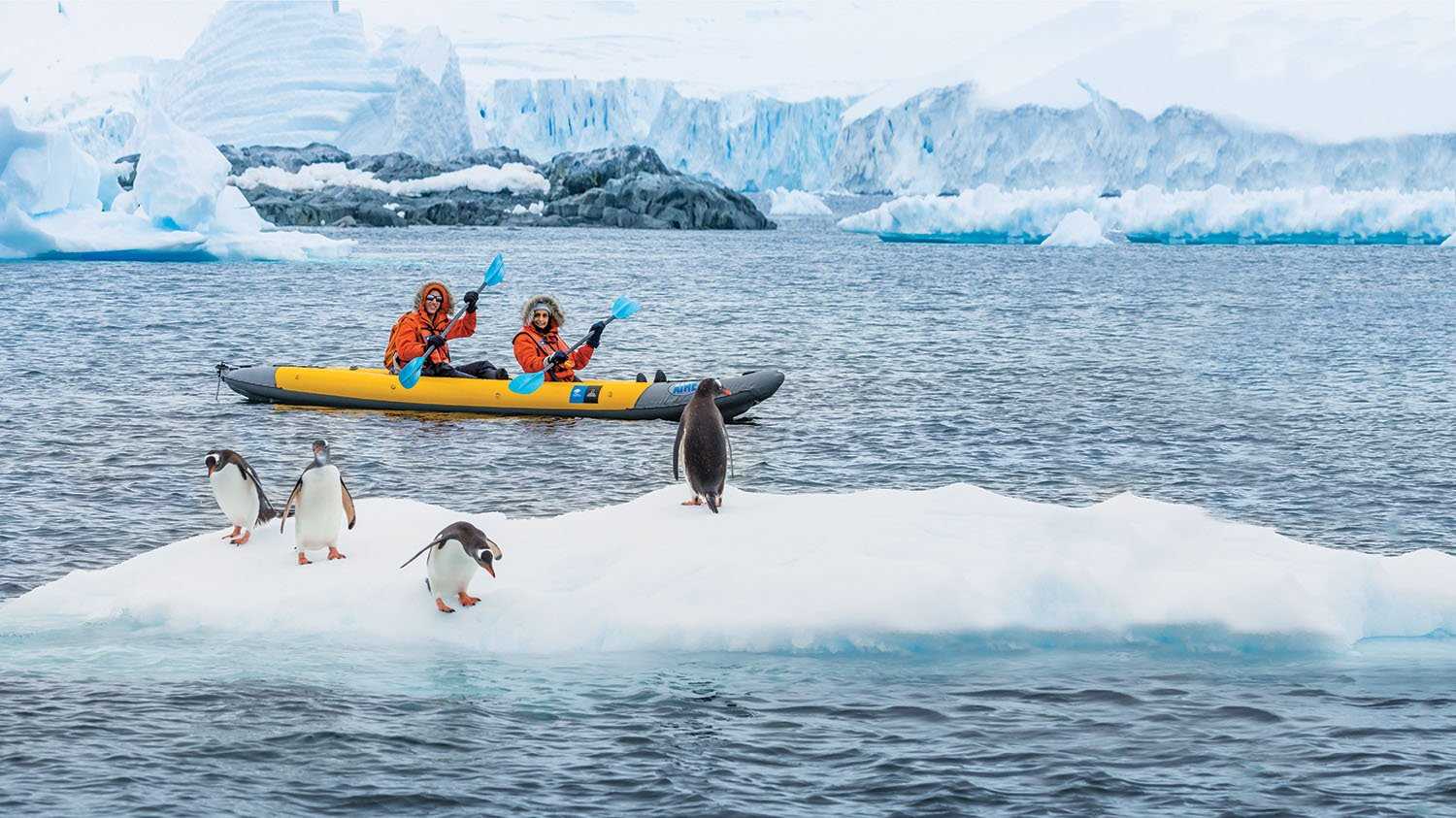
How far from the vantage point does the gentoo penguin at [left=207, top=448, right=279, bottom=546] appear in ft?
33.4

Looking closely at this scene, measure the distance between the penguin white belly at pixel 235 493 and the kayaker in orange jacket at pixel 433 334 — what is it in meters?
8.86

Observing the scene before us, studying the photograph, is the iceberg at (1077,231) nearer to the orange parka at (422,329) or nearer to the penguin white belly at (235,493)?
the orange parka at (422,329)

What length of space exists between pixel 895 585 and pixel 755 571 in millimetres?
800

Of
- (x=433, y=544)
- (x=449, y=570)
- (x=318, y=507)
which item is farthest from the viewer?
(x=318, y=507)

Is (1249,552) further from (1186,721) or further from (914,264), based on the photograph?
(914,264)

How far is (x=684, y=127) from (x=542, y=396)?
10980cm

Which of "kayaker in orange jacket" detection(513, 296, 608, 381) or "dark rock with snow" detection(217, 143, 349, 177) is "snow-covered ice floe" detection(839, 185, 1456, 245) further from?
"kayaker in orange jacket" detection(513, 296, 608, 381)

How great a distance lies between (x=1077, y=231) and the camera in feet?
209

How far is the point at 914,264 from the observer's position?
59906mm

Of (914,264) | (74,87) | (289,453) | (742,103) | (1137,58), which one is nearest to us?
(289,453)

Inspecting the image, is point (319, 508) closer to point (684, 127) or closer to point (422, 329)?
point (422, 329)

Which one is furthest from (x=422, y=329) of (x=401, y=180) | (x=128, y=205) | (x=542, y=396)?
(x=401, y=180)

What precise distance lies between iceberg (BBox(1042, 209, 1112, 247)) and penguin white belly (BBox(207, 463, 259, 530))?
55.0m

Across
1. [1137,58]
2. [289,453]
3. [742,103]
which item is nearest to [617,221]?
[1137,58]
